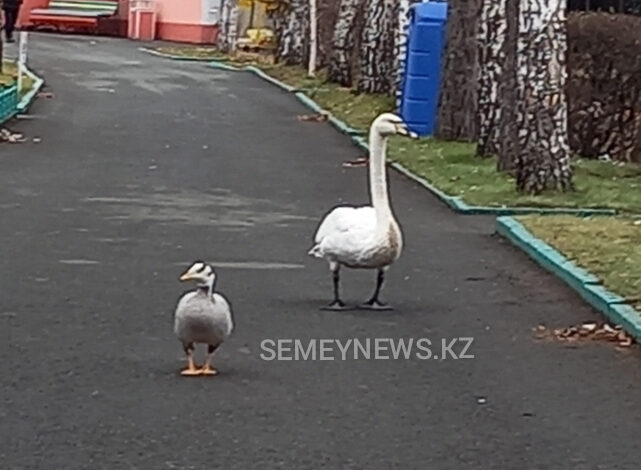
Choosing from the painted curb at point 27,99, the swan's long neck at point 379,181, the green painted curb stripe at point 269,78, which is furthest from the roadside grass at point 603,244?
the green painted curb stripe at point 269,78

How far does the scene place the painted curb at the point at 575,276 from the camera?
32.6 feet

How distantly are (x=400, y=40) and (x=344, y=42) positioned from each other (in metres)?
5.99

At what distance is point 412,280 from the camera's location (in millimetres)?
11695

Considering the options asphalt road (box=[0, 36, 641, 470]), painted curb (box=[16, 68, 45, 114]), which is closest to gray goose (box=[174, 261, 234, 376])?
asphalt road (box=[0, 36, 641, 470])

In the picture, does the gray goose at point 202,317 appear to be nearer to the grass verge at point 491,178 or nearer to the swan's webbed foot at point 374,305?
the swan's webbed foot at point 374,305

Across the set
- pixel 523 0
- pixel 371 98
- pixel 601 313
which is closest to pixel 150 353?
pixel 601 313

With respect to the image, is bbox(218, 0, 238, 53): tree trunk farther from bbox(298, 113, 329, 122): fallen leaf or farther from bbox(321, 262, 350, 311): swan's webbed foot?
bbox(321, 262, 350, 311): swan's webbed foot

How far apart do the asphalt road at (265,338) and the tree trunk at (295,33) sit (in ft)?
70.0

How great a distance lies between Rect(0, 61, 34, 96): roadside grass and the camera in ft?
91.5

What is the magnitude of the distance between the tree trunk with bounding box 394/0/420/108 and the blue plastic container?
1.38 metres

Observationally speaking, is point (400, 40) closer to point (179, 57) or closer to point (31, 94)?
point (31, 94)

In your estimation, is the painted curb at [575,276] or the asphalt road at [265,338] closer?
the asphalt road at [265,338]

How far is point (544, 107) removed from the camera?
16281 mm

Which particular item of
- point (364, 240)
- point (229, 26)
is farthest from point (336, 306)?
point (229, 26)
